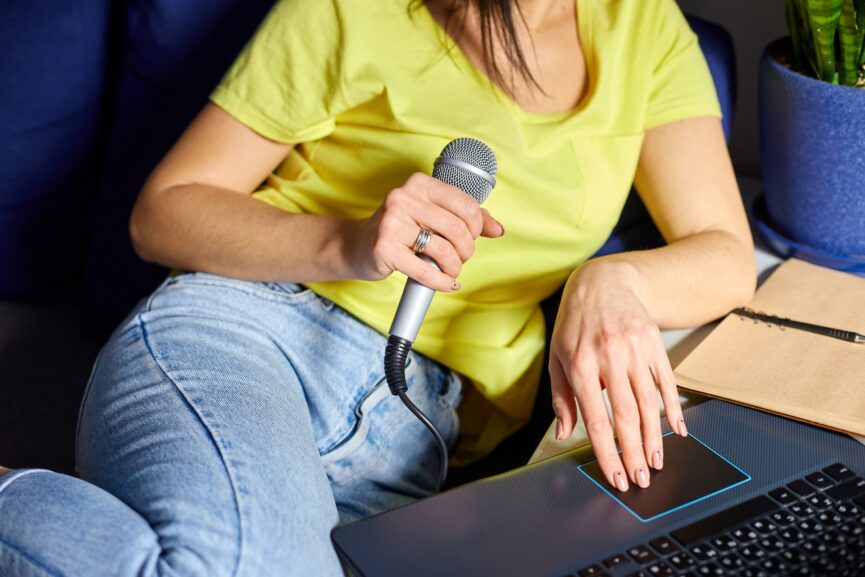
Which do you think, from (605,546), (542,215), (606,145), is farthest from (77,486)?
(606,145)

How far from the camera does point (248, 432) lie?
85cm

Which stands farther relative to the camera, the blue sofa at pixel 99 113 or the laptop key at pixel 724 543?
the blue sofa at pixel 99 113

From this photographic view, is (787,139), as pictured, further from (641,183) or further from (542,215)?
(542,215)

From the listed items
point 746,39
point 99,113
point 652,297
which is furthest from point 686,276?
point 99,113

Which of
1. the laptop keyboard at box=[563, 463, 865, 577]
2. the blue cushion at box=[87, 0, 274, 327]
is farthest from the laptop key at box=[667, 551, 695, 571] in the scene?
the blue cushion at box=[87, 0, 274, 327]

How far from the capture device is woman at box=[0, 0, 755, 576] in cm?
89

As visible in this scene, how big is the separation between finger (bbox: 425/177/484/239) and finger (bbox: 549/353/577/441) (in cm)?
16

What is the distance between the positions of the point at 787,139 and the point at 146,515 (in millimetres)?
866

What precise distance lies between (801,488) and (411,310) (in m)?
0.37

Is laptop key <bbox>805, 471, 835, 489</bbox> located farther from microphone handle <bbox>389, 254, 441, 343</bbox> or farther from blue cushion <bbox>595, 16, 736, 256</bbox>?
blue cushion <bbox>595, 16, 736, 256</bbox>

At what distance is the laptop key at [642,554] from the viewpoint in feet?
2.33

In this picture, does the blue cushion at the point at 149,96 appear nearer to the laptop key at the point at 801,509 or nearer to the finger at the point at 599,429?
the finger at the point at 599,429

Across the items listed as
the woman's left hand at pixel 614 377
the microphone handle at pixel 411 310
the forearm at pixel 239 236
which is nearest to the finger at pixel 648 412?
the woman's left hand at pixel 614 377

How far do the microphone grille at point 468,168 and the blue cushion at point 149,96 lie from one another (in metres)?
0.58
